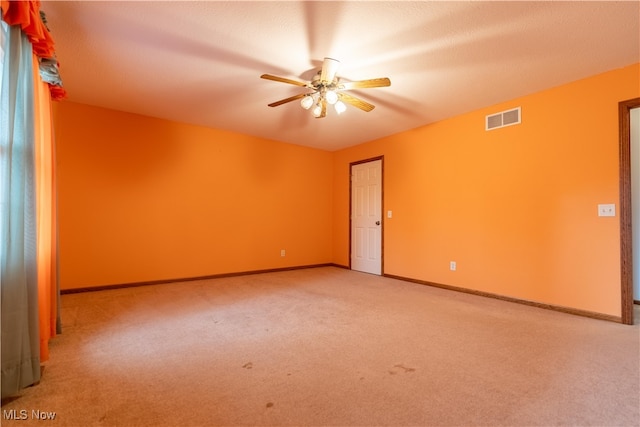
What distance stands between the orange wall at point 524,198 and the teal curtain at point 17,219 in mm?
4387

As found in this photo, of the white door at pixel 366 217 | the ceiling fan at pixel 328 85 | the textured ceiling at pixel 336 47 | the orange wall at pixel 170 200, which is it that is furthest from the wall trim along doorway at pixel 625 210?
the orange wall at pixel 170 200

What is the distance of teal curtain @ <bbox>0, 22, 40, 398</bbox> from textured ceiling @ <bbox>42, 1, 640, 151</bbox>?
749 millimetres

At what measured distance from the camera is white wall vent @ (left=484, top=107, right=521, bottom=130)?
11.6ft

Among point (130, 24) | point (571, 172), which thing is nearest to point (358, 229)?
point (571, 172)

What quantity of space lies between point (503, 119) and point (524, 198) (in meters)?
1.05

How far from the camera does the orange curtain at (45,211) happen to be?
1897 mm

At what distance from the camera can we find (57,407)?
152 centimetres

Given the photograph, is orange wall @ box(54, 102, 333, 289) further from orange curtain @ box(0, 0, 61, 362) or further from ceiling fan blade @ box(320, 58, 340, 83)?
ceiling fan blade @ box(320, 58, 340, 83)

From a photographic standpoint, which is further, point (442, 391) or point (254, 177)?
point (254, 177)

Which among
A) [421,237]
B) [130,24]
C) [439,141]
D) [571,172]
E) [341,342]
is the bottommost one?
[341,342]

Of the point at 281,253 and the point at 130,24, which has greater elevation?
the point at 130,24

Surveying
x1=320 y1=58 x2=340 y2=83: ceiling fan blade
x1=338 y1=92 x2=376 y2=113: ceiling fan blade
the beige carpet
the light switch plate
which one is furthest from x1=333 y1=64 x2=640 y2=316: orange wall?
x1=320 y1=58 x2=340 y2=83: ceiling fan blade

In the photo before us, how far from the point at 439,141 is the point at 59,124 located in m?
5.26

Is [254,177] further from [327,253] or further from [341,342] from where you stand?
[341,342]
